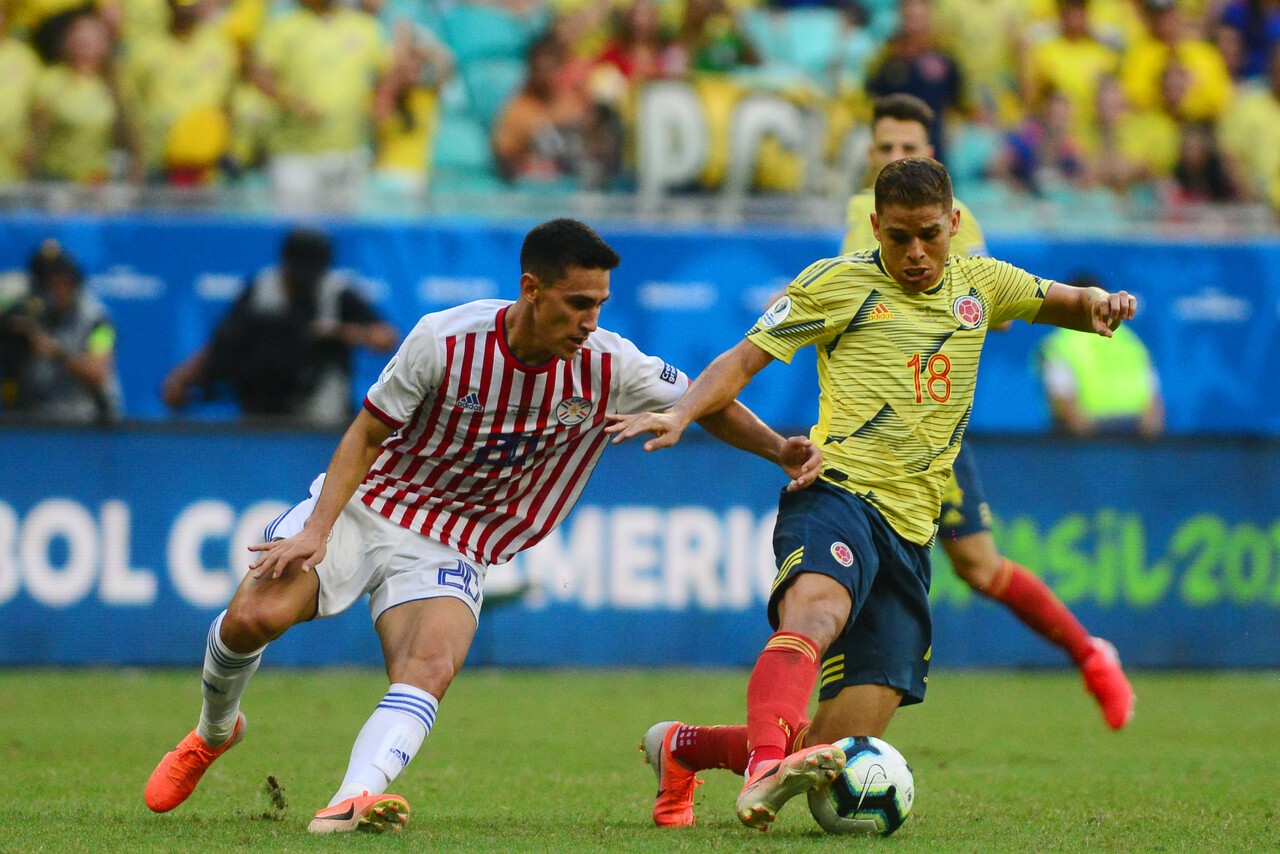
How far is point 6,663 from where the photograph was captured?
9789mm

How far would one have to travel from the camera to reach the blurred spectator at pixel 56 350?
10.9 m

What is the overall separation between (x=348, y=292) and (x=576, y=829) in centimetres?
681

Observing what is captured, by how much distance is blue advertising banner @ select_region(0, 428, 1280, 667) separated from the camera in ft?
32.2

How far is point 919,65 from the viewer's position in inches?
513

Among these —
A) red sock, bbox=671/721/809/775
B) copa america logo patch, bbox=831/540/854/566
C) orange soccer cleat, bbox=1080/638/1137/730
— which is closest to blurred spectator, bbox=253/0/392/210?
orange soccer cleat, bbox=1080/638/1137/730

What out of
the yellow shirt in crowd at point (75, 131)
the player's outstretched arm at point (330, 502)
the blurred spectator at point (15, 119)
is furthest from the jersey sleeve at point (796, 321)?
the blurred spectator at point (15, 119)

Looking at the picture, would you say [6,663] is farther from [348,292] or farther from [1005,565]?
[1005,565]

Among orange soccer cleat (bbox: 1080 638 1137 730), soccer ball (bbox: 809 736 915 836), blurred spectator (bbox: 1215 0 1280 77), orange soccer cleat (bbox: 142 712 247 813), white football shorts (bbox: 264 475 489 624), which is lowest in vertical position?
orange soccer cleat (bbox: 1080 638 1137 730)

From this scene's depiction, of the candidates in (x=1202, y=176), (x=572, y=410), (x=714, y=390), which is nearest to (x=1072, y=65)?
(x=1202, y=176)

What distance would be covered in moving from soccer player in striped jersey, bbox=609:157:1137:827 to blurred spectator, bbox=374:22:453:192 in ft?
26.7

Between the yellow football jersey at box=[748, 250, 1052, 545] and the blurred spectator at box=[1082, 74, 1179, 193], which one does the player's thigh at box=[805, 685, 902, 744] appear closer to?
the yellow football jersey at box=[748, 250, 1052, 545]

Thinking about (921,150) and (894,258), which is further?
(921,150)

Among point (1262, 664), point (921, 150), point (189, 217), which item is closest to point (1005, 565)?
point (921, 150)

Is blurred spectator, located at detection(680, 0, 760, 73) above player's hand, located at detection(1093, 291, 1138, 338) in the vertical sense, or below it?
above
